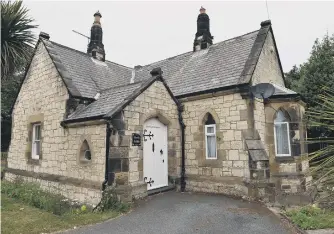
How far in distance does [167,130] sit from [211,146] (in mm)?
1809

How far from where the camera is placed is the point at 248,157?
8742 mm

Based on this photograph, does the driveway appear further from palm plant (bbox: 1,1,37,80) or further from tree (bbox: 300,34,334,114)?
tree (bbox: 300,34,334,114)

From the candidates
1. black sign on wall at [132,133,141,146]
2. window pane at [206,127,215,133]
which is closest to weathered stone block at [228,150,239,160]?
window pane at [206,127,215,133]

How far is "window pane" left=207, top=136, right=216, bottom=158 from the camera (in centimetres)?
999

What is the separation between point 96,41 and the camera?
1598 centimetres

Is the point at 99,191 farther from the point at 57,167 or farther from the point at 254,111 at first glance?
the point at 254,111

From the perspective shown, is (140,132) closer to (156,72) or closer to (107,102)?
(107,102)

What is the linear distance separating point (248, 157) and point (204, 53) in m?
6.76

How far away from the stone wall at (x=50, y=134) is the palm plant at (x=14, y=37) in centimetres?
63

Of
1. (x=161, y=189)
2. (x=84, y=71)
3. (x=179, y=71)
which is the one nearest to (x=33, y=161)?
(x=84, y=71)

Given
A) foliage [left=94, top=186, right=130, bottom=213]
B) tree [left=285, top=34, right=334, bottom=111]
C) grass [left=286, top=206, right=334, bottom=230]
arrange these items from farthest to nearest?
tree [left=285, top=34, right=334, bottom=111]
foliage [left=94, top=186, right=130, bottom=213]
grass [left=286, top=206, right=334, bottom=230]

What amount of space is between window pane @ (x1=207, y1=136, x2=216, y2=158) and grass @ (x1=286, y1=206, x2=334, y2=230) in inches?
142

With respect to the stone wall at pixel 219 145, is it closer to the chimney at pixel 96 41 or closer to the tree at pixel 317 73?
the chimney at pixel 96 41

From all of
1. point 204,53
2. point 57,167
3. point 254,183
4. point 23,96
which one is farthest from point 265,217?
point 23,96
